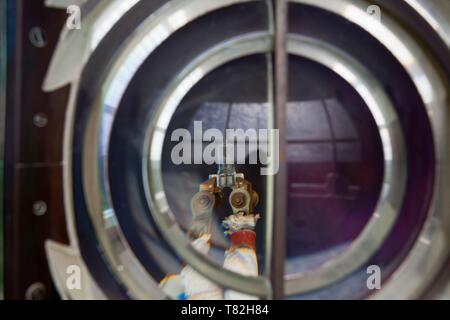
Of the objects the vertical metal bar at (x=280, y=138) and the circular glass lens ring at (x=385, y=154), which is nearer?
the vertical metal bar at (x=280, y=138)

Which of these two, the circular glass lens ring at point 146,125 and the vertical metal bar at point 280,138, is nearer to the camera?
the vertical metal bar at point 280,138

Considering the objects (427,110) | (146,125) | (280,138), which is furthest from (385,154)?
(146,125)

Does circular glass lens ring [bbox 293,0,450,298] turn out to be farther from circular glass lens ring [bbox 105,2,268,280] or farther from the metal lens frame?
circular glass lens ring [bbox 105,2,268,280]

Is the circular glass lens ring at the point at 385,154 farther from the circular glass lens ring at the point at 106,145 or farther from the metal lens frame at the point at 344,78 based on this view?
the circular glass lens ring at the point at 106,145

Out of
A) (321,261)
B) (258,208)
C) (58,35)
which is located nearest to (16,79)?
(58,35)

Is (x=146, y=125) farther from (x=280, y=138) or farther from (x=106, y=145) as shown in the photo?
(x=280, y=138)

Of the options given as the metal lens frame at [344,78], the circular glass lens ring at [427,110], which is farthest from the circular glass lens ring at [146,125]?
the circular glass lens ring at [427,110]

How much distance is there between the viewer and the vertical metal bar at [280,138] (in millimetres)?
766

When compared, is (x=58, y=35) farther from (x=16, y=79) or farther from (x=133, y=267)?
(x=133, y=267)

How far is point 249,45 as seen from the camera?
91cm

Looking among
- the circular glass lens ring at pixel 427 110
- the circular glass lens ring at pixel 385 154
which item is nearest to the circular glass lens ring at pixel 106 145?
the circular glass lens ring at pixel 385 154

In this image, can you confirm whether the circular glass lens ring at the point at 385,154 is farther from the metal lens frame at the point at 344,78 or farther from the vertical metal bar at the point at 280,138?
the vertical metal bar at the point at 280,138

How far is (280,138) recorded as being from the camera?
0.77 m

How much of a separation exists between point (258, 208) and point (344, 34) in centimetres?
57
